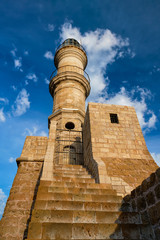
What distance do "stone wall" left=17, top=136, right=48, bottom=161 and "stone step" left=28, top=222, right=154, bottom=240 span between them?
5242 millimetres

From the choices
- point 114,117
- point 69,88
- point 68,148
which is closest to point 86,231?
point 114,117

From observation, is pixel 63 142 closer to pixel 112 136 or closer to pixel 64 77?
pixel 112 136

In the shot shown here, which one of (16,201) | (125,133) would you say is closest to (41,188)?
(16,201)

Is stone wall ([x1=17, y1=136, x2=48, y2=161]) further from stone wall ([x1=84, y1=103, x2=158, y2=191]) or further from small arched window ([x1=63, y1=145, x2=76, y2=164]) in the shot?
stone wall ([x1=84, y1=103, x2=158, y2=191])

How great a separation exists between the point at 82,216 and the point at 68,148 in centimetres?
691

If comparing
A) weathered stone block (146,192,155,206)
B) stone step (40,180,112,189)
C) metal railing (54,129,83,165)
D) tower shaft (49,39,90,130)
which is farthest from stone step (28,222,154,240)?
tower shaft (49,39,90,130)

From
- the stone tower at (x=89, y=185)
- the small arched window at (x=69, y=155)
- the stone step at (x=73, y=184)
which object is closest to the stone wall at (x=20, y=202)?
the stone tower at (x=89, y=185)

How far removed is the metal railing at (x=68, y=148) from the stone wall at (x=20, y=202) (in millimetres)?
2031

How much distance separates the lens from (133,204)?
159 inches

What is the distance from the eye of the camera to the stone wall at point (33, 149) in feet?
26.8

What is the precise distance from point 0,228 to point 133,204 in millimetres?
5088

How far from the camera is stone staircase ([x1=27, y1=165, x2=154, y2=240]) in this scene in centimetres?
Result: 308

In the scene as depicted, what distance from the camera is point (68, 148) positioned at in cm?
1035

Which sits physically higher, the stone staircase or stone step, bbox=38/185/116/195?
stone step, bbox=38/185/116/195
